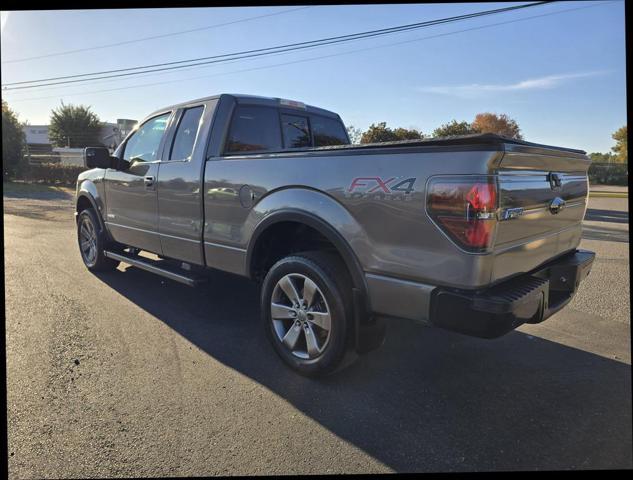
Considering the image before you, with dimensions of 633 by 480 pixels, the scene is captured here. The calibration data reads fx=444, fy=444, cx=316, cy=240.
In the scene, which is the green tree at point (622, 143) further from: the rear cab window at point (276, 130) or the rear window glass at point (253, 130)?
the rear window glass at point (253, 130)

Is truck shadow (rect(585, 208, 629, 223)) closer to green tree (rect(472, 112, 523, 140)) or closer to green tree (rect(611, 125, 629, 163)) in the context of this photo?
green tree (rect(611, 125, 629, 163))

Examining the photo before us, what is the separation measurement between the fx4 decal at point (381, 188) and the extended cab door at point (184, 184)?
1.78 m

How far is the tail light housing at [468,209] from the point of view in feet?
7.68

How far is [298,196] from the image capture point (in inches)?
127

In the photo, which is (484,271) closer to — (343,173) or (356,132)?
(343,173)

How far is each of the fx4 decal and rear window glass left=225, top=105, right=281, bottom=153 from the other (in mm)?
1608

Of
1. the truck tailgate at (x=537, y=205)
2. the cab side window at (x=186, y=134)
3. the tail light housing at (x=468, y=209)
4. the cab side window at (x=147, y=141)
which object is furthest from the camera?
the cab side window at (x=147, y=141)

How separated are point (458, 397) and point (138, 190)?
12.8 ft

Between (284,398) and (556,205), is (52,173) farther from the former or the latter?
(556,205)

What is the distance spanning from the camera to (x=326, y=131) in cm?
524

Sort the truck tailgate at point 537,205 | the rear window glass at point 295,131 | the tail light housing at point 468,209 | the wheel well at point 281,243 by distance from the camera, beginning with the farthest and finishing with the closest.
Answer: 1. the rear window glass at point 295,131
2. the wheel well at point 281,243
3. the truck tailgate at point 537,205
4. the tail light housing at point 468,209

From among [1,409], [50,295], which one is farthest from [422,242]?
[50,295]

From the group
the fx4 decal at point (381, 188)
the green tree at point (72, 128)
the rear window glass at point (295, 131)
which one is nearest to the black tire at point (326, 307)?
the fx4 decal at point (381, 188)

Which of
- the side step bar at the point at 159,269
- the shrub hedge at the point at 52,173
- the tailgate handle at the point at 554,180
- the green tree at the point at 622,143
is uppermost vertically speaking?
the shrub hedge at the point at 52,173
